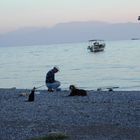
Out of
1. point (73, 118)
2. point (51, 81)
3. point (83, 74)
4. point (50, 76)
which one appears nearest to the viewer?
point (73, 118)

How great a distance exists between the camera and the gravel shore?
50.8 feet

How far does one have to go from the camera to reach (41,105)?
74.2 feet

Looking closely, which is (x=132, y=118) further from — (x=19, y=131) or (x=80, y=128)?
(x=19, y=131)

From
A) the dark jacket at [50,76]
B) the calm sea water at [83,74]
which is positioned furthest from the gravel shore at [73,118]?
the calm sea water at [83,74]

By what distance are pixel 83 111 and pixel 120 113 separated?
1.49 meters

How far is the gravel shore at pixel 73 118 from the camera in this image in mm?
15477

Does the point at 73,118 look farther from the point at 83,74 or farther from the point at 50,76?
the point at 83,74

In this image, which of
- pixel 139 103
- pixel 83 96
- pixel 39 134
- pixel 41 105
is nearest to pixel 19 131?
pixel 39 134

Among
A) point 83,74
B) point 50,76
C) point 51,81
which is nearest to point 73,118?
point 50,76

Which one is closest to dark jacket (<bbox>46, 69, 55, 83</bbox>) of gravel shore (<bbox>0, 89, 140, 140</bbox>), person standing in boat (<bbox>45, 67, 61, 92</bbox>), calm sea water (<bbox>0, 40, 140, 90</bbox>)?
person standing in boat (<bbox>45, 67, 61, 92</bbox>)

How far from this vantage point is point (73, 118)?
60.2 ft

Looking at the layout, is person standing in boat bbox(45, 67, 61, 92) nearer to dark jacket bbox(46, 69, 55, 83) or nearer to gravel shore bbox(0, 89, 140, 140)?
dark jacket bbox(46, 69, 55, 83)

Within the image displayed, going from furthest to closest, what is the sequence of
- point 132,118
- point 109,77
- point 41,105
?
point 109,77
point 41,105
point 132,118

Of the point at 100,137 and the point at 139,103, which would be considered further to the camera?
the point at 139,103
